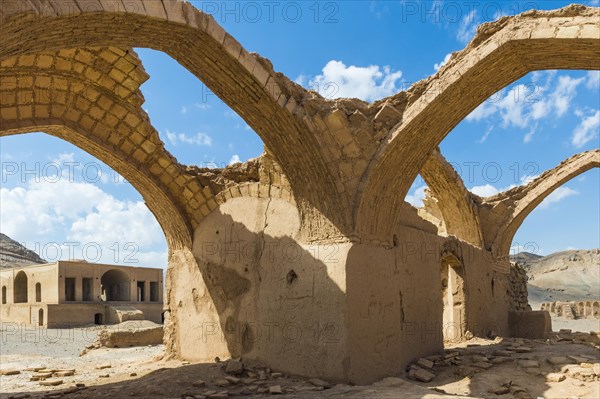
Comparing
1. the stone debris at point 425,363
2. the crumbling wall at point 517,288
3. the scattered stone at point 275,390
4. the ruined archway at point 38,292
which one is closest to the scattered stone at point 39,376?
the scattered stone at point 275,390

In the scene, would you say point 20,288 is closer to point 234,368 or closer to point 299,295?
point 234,368

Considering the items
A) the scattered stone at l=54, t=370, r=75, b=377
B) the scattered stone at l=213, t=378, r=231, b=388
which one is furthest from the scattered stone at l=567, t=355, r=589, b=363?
the scattered stone at l=54, t=370, r=75, b=377

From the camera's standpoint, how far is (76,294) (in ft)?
79.8

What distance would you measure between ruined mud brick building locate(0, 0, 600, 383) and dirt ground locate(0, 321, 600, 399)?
1.36 feet

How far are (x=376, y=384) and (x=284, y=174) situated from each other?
11.3 ft

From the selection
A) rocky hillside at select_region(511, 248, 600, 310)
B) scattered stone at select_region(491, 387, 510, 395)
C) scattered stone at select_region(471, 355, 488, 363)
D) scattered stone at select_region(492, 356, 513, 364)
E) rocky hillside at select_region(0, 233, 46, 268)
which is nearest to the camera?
scattered stone at select_region(491, 387, 510, 395)

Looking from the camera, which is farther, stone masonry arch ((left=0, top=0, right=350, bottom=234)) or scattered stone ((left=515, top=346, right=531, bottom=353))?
scattered stone ((left=515, top=346, right=531, bottom=353))

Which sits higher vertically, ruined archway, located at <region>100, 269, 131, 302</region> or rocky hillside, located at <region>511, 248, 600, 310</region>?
ruined archway, located at <region>100, 269, 131, 302</region>

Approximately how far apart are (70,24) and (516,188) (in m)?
13.5

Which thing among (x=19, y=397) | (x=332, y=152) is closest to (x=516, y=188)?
(x=332, y=152)

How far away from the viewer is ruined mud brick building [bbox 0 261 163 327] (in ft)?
75.4

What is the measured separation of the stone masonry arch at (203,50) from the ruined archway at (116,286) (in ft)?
75.0

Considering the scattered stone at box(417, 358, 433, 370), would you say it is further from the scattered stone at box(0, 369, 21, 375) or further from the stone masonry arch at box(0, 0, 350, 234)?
the scattered stone at box(0, 369, 21, 375)

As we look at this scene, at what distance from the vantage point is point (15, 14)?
384 centimetres
